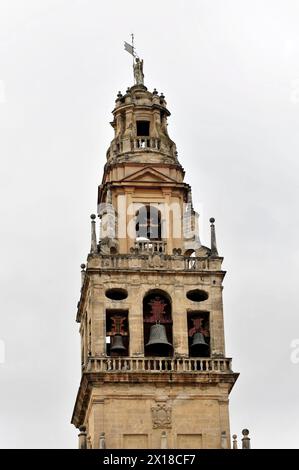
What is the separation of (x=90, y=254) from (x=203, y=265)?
4.72 m

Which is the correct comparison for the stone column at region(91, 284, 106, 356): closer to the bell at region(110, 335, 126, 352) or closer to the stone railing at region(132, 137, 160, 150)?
the bell at region(110, 335, 126, 352)

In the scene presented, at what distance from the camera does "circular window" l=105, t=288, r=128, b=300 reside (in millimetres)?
63406

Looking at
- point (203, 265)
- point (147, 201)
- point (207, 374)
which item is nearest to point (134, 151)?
point (147, 201)

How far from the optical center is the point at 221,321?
63375 millimetres

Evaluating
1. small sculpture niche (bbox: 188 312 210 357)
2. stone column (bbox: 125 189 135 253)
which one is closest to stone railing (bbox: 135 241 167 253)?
stone column (bbox: 125 189 135 253)

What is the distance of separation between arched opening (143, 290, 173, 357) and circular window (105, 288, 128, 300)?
Result: 35.0 inches

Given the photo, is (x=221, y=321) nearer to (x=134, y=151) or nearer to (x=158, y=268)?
(x=158, y=268)

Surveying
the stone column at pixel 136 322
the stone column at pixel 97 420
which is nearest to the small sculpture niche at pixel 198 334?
the stone column at pixel 136 322

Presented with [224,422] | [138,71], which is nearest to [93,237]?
[224,422]

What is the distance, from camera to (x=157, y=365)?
61750mm

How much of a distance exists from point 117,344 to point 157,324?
73.1 inches

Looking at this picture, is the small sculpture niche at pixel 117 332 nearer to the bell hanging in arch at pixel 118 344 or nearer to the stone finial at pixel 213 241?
the bell hanging in arch at pixel 118 344

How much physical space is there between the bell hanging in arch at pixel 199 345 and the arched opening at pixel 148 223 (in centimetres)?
531

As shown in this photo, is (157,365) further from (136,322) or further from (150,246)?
(150,246)
